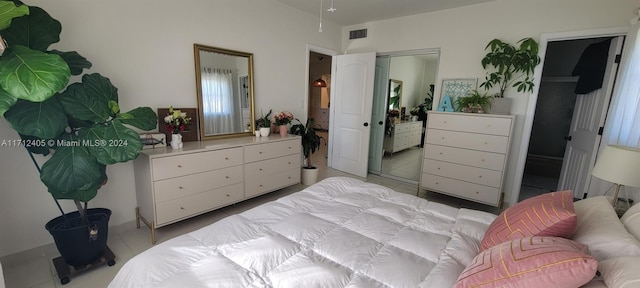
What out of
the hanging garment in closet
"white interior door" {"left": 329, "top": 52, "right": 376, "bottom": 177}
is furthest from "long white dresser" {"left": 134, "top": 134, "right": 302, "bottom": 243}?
the hanging garment in closet

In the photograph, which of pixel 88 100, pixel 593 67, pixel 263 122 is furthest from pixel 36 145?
pixel 593 67

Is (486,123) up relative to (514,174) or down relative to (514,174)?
up

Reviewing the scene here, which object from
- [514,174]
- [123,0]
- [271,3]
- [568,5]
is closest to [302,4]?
[271,3]

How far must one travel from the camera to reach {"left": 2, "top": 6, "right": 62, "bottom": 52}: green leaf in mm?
1573

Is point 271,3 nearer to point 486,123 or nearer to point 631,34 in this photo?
point 486,123

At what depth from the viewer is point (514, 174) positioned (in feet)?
10.8

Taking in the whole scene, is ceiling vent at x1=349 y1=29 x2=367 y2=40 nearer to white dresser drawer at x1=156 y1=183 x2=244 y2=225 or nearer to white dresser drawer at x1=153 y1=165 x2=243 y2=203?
white dresser drawer at x1=153 y1=165 x2=243 y2=203

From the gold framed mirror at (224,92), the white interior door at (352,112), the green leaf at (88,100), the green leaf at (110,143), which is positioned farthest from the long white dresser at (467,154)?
the green leaf at (88,100)

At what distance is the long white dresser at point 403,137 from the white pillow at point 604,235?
13.8 ft

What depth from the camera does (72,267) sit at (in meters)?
1.94

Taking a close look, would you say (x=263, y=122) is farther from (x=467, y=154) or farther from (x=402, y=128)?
(x=402, y=128)

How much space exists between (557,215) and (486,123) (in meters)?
2.23

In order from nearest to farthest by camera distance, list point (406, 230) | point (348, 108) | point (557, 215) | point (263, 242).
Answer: point (557, 215) < point (263, 242) < point (406, 230) < point (348, 108)

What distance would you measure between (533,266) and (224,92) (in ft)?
10.0
